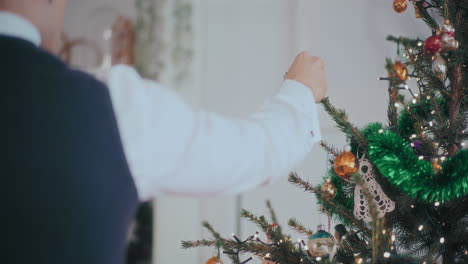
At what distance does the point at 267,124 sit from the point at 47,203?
0.86ft

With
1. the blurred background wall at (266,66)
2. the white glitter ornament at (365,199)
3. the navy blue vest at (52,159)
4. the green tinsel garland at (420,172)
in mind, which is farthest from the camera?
the blurred background wall at (266,66)

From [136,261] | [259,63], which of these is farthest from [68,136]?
[136,261]

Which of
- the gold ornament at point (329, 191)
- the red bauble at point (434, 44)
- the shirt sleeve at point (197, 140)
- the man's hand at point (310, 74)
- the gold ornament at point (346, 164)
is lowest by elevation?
the gold ornament at point (329, 191)

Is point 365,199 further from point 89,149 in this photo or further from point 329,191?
point 89,149

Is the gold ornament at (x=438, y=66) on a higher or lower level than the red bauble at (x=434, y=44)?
lower

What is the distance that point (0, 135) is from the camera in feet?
1.41

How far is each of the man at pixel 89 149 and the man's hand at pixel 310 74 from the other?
3.5 inches

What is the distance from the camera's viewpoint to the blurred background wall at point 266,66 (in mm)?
1443

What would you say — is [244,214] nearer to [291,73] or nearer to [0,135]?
[291,73]

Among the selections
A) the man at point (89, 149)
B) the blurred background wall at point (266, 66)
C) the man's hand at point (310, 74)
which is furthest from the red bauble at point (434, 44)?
the blurred background wall at point (266, 66)

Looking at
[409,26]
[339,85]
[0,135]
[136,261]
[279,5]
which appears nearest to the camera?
[0,135]

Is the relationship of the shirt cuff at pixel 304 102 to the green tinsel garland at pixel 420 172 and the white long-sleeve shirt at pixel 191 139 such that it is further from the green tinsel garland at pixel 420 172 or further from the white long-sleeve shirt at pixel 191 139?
the green tinsel garland at pixel 420 172

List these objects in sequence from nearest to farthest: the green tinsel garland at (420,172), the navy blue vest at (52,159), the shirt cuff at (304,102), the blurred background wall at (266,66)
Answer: the navy blue vest at (52,159)
the shirt cuff at (304,102)
the green tinsel garland at (420,172)
the blurred background wall at (266,66)

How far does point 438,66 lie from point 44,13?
0.63m
